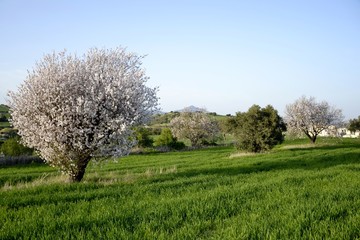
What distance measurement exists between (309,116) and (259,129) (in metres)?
27.3

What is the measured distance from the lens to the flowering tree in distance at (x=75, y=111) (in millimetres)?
19359

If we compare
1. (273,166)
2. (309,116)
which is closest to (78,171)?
(273,166)

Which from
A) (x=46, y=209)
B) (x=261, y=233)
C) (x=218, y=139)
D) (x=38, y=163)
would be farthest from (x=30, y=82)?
(x=218, y=139)

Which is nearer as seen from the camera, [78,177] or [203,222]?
[203,222]

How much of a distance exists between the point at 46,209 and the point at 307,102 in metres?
73.1

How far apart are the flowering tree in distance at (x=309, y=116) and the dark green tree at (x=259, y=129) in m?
22.4

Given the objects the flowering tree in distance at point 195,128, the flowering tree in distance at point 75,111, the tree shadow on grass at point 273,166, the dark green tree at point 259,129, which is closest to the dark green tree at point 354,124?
the flowering tree in distance at point 195,128

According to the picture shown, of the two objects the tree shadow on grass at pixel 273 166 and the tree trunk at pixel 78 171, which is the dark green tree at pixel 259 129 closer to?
→ the tree shadow on grass at pixel 273 166

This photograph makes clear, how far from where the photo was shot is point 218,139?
324 feet

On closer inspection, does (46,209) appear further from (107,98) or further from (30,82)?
(30,82)

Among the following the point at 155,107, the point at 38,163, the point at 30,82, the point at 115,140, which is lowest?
the point at 38,163

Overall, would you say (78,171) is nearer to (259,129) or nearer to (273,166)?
(273,166)

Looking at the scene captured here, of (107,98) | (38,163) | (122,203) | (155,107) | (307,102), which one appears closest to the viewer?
(122,203)

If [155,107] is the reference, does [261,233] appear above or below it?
below
